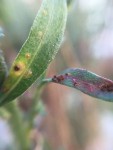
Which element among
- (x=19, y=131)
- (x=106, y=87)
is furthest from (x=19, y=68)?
(x=19, y=131)

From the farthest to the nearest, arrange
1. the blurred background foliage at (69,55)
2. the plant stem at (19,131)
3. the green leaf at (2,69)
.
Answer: the blurred background foliage at (69,55)
the plant stem at (19,131)
the green leaf at (2,69)

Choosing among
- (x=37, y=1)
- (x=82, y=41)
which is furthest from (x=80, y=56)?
(x=37, y=1)

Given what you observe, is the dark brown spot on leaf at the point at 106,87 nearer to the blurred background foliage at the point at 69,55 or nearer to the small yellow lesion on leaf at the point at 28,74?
the small yellow lesion on leaf at the point at 28,74

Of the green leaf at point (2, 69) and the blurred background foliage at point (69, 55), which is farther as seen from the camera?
the blurred background foliage at point (69, 55)

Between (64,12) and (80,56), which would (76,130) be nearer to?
(80,56)

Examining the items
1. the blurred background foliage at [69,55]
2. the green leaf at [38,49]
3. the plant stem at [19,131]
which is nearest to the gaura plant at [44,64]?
the green leaf at [38,49]

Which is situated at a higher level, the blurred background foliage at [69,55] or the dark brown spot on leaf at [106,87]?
the blurred background foliage at [69,55]

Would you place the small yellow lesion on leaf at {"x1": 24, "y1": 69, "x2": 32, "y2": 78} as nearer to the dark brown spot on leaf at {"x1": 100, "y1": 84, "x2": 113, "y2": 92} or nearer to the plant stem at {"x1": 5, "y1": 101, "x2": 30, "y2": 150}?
the dark brown spot on leaf at {"x1": 100, "y1": 84, "x2": 113, "y2": 92}
